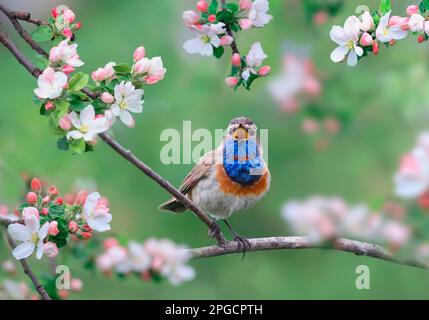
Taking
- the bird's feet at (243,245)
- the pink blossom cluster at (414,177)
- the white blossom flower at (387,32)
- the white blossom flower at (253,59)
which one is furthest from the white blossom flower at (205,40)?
the bird's feet at (243,245)

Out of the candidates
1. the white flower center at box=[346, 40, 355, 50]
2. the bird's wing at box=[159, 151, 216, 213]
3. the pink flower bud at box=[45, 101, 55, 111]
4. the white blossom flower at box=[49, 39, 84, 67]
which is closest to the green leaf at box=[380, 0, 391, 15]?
the white flower center at box=[346, 40, 355, 50]

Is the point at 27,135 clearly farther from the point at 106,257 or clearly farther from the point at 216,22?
the point at 216,22

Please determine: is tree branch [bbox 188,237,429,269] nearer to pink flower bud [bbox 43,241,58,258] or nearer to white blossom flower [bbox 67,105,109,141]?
pink flower bud [bbox 43,241,58,258]

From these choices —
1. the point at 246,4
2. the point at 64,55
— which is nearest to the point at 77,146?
the point at 64,55

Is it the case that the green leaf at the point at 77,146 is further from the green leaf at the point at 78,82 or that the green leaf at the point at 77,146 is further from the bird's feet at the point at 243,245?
the bird's feet at the point at 243,245

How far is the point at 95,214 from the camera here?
257cm

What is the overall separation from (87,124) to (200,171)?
1463mm

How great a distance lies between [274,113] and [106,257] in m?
1.63

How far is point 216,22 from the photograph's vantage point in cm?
270

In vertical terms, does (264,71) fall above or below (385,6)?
below

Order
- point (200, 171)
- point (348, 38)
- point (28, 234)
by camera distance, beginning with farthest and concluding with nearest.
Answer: point (200, 171) → point (348, 38) → point (28, 234)

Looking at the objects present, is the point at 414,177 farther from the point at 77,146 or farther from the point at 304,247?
the point at 77,146

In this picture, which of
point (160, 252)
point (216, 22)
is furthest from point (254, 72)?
point (160, 252)

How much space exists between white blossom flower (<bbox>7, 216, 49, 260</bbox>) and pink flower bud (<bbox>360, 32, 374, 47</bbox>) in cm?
103
